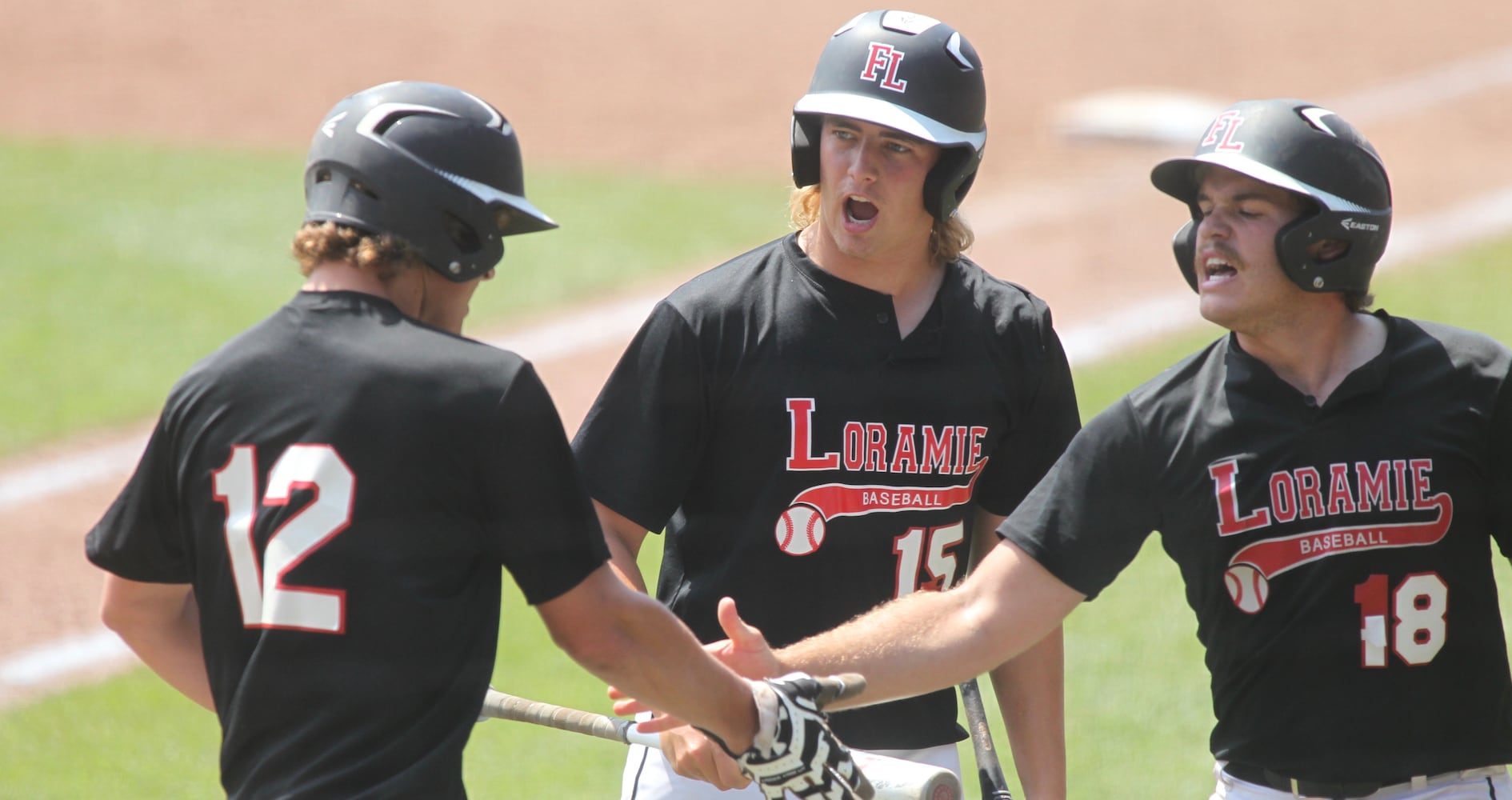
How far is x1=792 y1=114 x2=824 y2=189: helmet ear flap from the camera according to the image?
327cm

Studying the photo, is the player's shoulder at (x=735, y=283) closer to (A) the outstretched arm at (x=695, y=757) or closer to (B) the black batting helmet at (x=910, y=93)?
(B) the black batting helmet at (x=910, y=93)

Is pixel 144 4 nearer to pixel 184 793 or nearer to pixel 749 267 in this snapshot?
Answer: pixel 184 793

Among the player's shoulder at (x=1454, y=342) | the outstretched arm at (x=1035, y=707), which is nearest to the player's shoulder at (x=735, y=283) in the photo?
the outstretched arm at (x=1035, y=707)

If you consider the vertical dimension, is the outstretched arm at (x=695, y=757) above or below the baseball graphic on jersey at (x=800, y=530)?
below

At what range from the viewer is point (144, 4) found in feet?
50.2

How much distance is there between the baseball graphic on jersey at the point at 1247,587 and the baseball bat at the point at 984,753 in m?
0.54

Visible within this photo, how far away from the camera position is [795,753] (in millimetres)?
2447

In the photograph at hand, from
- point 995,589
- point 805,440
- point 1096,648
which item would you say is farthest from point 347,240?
point 1096,648

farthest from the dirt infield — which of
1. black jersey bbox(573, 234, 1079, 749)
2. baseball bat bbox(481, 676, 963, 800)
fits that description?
baseball bat bbox(481, 676, 963, 800)

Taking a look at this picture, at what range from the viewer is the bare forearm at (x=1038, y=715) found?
126 inches

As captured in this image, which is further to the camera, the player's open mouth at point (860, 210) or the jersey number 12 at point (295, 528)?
the player's open mouth at point (860, 210)

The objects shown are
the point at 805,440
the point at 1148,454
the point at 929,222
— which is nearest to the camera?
the point at 1148,454

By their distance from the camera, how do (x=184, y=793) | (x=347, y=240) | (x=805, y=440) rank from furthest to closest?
(x=184, y=793), (x=805, y=440), (x=347, y=240)

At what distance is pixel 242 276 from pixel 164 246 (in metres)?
0.91
